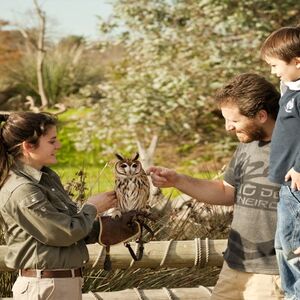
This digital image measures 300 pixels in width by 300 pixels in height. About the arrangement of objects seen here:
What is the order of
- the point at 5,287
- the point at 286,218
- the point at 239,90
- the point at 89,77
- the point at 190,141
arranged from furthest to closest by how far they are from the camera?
1. the point at 89,77
2. the point at 190,141
3. the point at 5,287
4. the point at 239,90
5. the point at 286,218

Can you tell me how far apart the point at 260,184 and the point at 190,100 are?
9366mm

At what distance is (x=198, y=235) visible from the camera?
5.51 m

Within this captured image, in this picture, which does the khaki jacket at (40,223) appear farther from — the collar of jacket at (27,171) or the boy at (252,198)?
the boy at (252,198)

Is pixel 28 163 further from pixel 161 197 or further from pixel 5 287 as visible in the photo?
pixel 161 197

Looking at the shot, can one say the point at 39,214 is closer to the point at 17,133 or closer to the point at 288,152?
the point at 17,133

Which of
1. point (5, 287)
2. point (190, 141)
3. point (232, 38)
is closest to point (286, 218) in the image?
point (5, 287)

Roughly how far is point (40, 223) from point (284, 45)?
1217mm

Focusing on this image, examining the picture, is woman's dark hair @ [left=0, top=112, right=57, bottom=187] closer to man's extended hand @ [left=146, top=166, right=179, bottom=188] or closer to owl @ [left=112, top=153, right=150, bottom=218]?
owl @ [left=112, top=153, right=150, bottom=218]

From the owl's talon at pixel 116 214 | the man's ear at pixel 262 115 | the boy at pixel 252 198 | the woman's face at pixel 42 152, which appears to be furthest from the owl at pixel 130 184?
the man's ear at pixel 262 115

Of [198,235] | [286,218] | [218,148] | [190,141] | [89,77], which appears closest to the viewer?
[286,218]

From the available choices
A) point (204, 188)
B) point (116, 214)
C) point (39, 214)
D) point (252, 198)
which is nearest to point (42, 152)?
point (39, 214)

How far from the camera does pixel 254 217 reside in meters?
3.62

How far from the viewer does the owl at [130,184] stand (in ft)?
11.2

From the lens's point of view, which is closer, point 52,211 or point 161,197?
point 52,211
